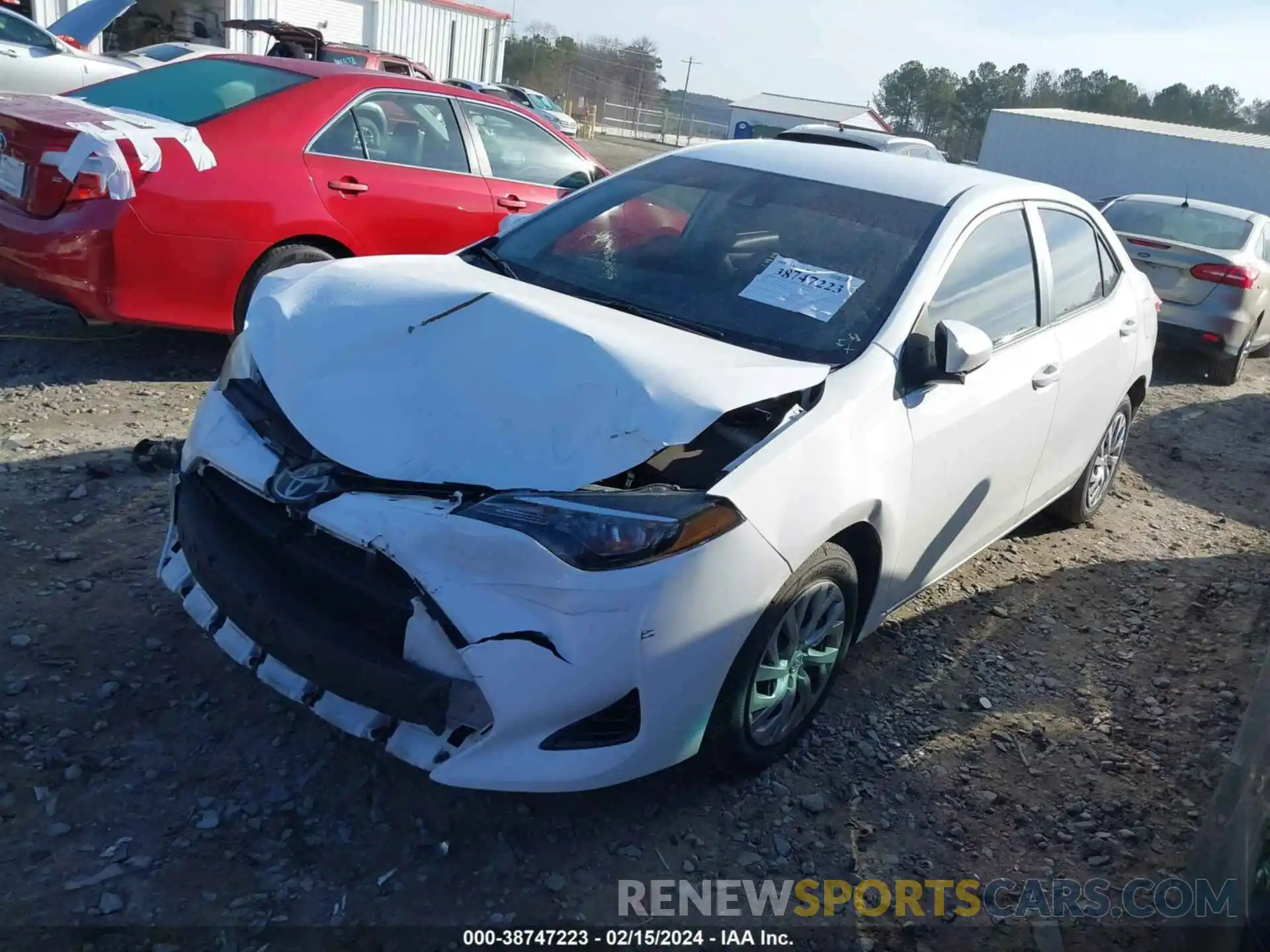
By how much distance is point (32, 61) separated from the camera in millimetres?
12867

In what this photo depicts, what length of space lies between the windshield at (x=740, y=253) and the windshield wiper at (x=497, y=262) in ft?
0.07

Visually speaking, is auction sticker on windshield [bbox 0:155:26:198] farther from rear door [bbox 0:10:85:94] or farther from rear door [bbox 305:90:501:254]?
rear door [bbox 0:10:85:94]

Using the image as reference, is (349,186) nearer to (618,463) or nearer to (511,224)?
(511,224)

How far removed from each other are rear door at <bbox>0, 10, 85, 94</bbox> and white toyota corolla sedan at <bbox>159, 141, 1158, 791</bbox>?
12075 mm

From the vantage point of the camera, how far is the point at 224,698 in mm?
3006

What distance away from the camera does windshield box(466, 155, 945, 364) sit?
10.5 feet

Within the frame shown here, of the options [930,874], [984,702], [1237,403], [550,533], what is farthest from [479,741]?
[1237,403]

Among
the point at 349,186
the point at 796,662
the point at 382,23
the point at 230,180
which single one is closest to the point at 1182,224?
the point at 349,186

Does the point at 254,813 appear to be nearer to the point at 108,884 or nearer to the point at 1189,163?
the point at 108,884

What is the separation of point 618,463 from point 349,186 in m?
3.61

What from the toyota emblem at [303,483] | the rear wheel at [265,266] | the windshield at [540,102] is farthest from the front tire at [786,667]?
the windshield at [540,102]

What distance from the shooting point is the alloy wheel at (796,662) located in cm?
278

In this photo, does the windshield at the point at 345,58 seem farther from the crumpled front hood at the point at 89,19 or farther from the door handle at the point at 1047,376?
the door handle at the point at 1047,376

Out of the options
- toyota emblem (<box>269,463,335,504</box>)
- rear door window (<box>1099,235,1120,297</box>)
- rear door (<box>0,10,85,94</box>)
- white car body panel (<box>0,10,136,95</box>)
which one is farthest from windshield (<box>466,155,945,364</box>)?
rear door (<box>0,10,85,94</box>)
